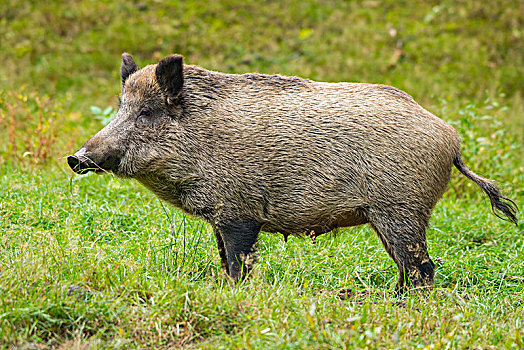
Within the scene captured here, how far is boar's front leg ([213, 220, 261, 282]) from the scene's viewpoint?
397 centimetres

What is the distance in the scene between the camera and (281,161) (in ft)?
13.4

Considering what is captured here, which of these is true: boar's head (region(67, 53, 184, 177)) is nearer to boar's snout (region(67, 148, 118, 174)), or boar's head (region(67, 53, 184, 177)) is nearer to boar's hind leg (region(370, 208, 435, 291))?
boar's snout (region(67, 148, 118, 174))

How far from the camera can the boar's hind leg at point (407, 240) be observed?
4.07 m

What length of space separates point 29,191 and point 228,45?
8.19 metres

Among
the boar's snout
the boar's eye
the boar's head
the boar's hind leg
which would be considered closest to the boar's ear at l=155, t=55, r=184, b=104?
the boar's head

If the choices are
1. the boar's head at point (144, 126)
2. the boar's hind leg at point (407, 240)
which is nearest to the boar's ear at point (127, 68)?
the boar's head at point (144, 126)

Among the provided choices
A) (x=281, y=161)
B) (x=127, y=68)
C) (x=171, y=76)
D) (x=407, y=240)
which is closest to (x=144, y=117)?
(x=171, y=76)

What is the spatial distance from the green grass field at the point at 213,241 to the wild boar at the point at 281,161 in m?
0.33

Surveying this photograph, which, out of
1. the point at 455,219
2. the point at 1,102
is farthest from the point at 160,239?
the point at 1,102

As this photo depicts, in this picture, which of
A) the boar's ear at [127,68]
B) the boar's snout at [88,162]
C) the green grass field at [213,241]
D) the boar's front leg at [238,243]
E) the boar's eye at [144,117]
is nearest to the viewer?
the green grass field at [213,241]

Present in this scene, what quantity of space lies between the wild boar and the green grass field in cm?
33

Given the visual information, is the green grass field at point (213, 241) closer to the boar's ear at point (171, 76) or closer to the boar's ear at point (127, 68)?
the boar's ear at point (127, 68)

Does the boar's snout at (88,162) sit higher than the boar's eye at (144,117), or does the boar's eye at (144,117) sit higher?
the boar's eye at (144,117)

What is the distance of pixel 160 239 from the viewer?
4.59 metres
